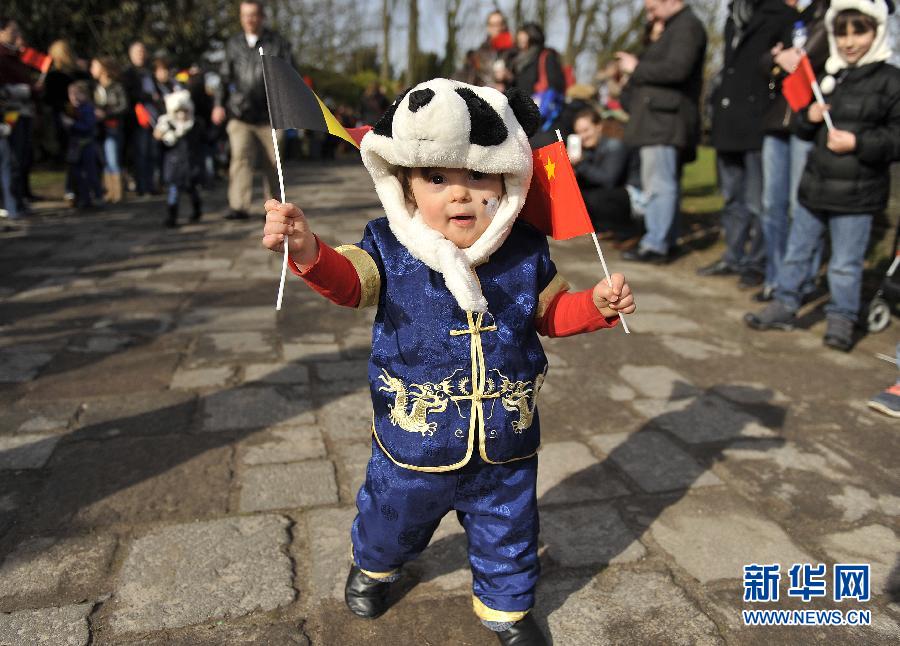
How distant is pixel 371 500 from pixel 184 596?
0.61 metres

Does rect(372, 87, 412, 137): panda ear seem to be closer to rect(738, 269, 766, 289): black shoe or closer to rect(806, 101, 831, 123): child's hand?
rect(806, 101, 831, 123): child's hand

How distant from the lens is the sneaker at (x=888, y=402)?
3460mm

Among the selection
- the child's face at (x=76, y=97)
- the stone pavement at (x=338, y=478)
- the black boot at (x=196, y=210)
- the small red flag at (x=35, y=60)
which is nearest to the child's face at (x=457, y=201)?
the stone pavement at (x=338, y=478)

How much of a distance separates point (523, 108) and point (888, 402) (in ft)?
8.46

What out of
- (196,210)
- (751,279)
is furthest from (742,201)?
(196,210)

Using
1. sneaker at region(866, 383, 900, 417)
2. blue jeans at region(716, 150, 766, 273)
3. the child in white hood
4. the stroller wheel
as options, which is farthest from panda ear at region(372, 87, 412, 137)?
the child in white hood

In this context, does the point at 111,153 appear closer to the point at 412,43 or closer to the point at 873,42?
the point at 873,42

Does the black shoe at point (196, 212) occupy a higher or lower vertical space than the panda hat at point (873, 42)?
lower

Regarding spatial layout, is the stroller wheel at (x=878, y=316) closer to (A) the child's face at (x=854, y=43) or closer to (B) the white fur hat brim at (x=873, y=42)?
(B) the white fur hat brim at (x=873, y=42)

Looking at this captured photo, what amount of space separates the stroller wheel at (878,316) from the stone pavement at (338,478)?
19cm

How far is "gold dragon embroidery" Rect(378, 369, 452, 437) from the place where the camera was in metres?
1.88

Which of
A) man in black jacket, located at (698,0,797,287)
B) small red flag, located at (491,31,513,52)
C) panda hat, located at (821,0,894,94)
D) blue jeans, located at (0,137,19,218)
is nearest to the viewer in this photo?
panda hat, located at (821,0,894,94)

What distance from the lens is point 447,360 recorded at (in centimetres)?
188

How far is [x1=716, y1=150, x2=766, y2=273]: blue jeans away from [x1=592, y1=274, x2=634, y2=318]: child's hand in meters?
4.23
